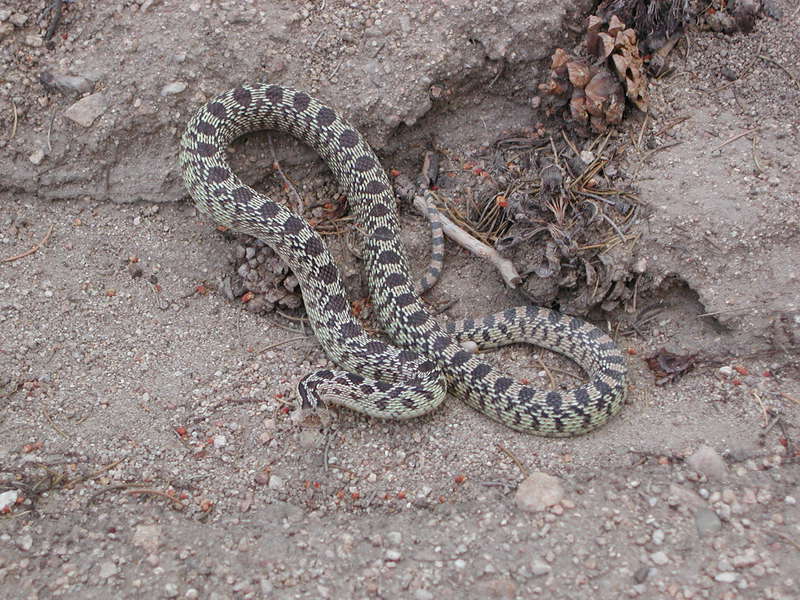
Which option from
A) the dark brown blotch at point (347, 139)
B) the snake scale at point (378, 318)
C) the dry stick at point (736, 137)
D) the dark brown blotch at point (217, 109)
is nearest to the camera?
the snake scale at point (378, 318)

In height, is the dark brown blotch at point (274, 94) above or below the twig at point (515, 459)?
above

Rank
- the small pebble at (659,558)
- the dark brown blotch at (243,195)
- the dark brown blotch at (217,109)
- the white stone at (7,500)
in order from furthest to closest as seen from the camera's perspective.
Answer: the dark brown blotch at (217,109), the dark brown blotch at (243,195), the white stone at (7,500), the small pebble at (659,558)

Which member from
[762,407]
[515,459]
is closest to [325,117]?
[515,459]

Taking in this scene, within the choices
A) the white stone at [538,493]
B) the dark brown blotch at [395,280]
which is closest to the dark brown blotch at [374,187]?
the dark brown blotch at [395,280]

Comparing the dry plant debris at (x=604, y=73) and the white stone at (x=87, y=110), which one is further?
the white stone at (x=87, y=110)

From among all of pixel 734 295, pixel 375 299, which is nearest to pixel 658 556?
pixel 734 295

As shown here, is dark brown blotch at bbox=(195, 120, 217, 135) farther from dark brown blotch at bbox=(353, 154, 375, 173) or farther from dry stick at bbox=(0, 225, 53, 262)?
dry stick at bbox=(0, 225, 53, 262)

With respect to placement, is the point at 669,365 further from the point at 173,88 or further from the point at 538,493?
the point at 173,88

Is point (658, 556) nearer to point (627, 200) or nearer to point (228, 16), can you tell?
point (627, 200)

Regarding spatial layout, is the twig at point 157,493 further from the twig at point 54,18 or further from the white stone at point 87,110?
the twig at point 54,18
